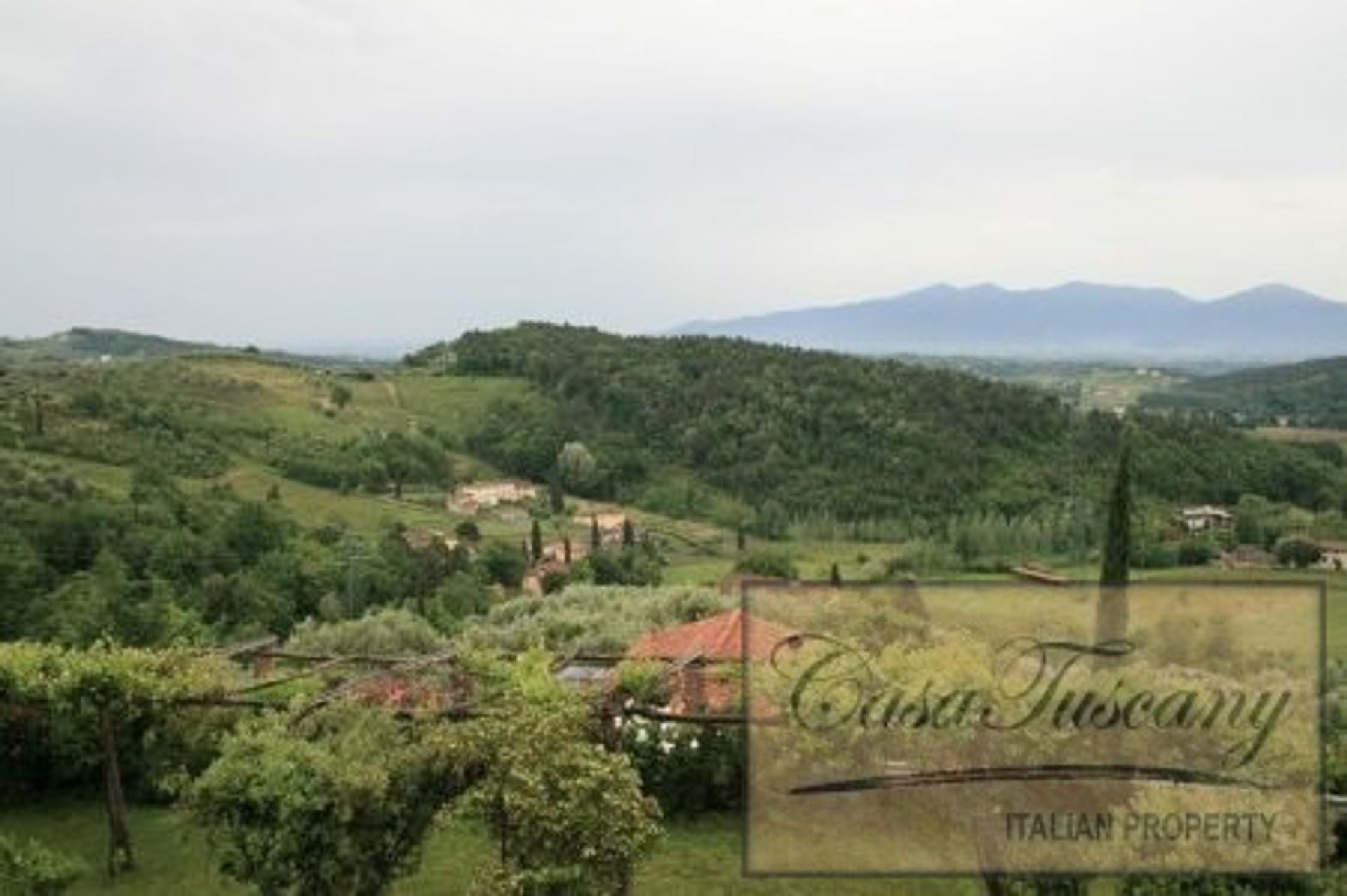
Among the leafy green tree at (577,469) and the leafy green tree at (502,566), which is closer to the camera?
the leafy green tree at (502,566)

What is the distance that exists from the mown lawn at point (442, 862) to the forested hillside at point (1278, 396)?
438ft

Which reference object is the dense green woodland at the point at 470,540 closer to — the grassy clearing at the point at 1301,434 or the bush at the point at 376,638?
the bush at the point at 376,638

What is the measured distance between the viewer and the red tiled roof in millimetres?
19391

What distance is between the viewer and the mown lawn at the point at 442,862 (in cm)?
1377

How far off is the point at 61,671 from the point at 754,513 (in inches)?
2693

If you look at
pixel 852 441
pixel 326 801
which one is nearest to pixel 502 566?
pixel 852 441

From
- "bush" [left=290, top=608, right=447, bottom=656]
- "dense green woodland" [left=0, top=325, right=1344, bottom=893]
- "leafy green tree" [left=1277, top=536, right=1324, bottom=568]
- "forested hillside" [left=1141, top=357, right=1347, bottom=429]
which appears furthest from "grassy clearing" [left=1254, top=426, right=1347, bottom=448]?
"bush" [left=290, top=608, right=447, bottom=656]

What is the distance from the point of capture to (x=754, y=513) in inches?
3228

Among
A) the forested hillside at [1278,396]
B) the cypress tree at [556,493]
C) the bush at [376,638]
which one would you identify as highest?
the forested hillside at [1278,396]

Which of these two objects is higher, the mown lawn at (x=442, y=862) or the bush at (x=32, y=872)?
the bush at (x=32, y=872)

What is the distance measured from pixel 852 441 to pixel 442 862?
237 ft

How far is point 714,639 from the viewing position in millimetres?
20797

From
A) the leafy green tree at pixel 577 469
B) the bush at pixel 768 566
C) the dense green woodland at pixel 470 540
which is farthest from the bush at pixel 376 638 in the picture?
the leafy green tree at pixel 577 469

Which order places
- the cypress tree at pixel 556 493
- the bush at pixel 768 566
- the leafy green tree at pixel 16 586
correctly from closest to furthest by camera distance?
the leafy green tree at pixel 16 586 < the bush at pixel 768 566 < the cypress tree at pixel 556 493
